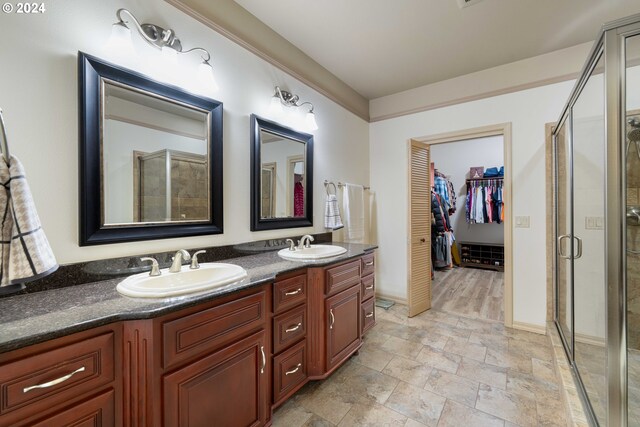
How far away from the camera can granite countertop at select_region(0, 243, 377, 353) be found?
76cm

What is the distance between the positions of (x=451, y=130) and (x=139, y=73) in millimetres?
2917

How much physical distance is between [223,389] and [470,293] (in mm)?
3557

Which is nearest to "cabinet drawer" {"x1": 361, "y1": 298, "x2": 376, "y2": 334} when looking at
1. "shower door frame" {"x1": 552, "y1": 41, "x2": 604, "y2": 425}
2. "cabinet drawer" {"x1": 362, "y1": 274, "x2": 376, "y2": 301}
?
"cabinet drawer" {"x1": 362, "y1": 274, "x2": 376, "y2": 301}

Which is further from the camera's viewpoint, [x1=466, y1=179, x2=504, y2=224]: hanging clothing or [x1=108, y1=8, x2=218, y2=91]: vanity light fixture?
[x1=466, y1=179, x2=504, y2=224]: hanging clothing

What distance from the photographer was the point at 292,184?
7.77ft

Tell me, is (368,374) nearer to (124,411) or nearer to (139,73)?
(124,411)

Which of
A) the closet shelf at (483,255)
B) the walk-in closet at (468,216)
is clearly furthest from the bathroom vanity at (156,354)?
the closet shelf at (483,255)

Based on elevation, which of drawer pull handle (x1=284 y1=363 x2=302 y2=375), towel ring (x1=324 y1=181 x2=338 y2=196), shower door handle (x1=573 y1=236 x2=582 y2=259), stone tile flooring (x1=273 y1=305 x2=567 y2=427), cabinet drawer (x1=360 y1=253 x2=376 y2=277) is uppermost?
towel ring (x1=324 y1=181 x2=338 y2=196)

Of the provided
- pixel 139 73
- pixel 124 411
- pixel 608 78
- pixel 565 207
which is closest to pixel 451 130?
pixel 565 207

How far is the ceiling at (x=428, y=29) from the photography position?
1.92 m

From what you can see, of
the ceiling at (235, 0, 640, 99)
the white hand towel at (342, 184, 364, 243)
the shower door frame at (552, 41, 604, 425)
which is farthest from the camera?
the white hand towel at (342, 184, 364, 243)

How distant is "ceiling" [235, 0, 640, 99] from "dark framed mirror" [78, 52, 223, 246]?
0.99m

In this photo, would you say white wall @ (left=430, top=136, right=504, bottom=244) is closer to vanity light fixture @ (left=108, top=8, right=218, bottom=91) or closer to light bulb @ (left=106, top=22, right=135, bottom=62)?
vanity light fixture @ (left=108, top=8, right=218, bottom=91)

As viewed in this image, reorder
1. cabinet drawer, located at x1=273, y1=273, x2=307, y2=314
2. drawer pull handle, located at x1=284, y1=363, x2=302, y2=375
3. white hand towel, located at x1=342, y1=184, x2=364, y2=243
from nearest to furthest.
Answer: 1. cabinet drawer, located at x1=273, y1=273, x2=307, y2=314
2. drawer pull handle, located at x1=284, y1=363, x2=302, y2=375
3. white hand towel, located at x1=342, y1=184, x2=364, y2=243
